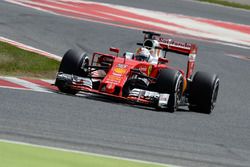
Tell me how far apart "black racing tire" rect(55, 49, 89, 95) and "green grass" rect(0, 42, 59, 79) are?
1.69 meters

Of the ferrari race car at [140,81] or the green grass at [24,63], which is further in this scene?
the green grass at [24,63]

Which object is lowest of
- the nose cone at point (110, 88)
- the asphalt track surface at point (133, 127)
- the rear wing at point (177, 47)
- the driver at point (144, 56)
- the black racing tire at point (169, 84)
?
the asphalt track surface at point (133, 127)

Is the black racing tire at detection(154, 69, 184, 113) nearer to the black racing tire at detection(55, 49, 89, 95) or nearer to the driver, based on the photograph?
the driver

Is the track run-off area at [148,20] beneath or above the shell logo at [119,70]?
above

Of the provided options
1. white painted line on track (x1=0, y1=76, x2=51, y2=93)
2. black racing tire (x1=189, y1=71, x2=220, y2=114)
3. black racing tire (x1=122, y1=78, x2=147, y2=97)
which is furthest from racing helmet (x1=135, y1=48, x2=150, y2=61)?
white painted line on track (x1=0, y1=76, x2=51, y2=93)

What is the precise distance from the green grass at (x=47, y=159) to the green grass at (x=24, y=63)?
20.2 ft

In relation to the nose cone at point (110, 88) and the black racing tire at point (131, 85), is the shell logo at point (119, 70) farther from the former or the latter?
the nose cone at point (110, 88)

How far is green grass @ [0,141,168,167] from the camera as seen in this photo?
283 inches

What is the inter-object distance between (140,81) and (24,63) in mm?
3073

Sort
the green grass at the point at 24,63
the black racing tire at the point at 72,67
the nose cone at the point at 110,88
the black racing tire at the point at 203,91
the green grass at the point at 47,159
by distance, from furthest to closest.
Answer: the green grass at the point at 24,63 → the black racing tire at the point at 203,91 → the black racing tire at the point at 72,67 → the nose cone at the point at 110,88 → the green grass at the point at 47,159

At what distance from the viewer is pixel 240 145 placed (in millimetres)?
9711

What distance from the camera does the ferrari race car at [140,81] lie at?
1192 cm

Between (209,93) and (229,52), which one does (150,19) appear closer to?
(229,52)

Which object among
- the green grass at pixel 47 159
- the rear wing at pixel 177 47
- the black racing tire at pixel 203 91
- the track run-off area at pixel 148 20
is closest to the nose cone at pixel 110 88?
the black racing tire at pixel 203 91
